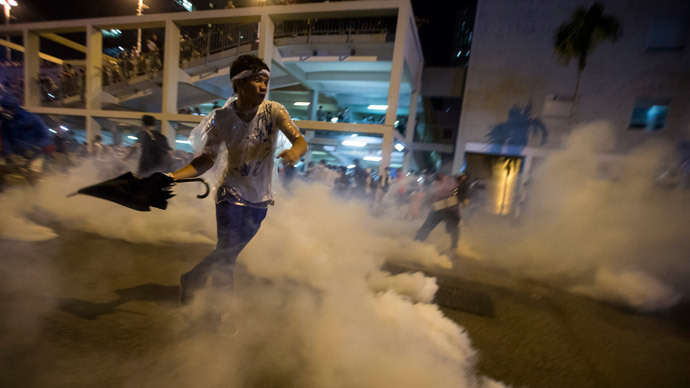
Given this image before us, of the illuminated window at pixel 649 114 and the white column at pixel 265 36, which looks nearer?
the white column at pixel 265 36

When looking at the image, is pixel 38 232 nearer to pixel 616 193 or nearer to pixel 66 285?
pixel 66 285

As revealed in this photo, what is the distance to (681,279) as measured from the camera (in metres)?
4.41

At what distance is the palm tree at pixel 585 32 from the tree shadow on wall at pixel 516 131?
214 cm

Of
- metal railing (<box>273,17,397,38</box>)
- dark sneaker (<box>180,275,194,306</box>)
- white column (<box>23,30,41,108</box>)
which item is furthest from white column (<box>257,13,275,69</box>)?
white column (<box>23,30,41,108</box>)

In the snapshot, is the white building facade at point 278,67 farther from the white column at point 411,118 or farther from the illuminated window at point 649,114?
the illuminated window at point 649,114

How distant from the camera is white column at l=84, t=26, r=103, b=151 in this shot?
13703mm

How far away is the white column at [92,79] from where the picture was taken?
45.0 feet

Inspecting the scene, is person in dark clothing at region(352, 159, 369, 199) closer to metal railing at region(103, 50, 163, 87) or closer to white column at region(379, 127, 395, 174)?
white column at region(379, 127, 395, 174)

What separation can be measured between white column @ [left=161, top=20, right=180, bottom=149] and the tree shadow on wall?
13509 millimetres

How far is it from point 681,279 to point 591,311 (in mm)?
2416

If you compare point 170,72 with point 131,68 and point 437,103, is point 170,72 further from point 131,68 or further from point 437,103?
point 437,103

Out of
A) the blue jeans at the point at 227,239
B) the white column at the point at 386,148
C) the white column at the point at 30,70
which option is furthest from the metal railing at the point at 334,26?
the white column at the point at 30,70

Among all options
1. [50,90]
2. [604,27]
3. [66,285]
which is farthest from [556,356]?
[50,90]

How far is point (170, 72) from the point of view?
40.5 ft
